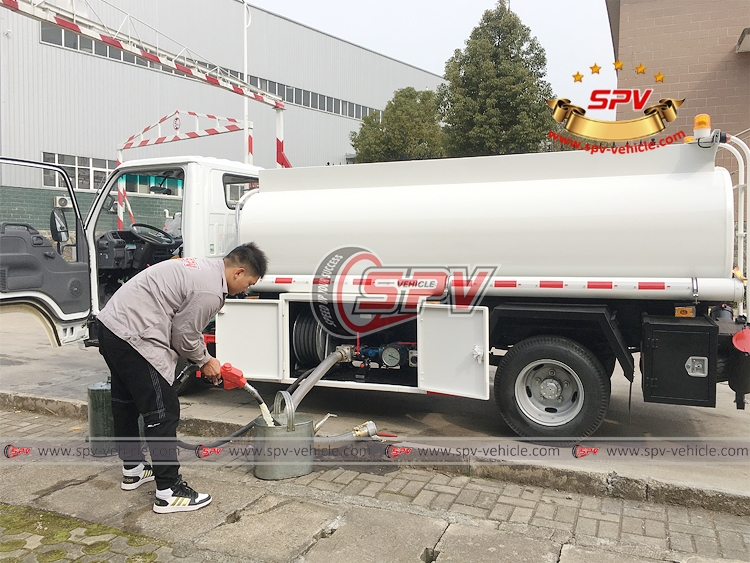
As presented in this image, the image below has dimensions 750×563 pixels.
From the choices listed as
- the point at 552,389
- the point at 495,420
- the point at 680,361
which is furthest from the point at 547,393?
the point at 680,361

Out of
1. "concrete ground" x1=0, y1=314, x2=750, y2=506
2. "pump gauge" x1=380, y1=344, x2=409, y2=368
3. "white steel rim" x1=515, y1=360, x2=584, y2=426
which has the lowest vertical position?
"concrete ground" x1=0, y1=314, x2=750, y2=506

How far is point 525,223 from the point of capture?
475 cm

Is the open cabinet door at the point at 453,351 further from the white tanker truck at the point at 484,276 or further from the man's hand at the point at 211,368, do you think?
the man's hand at the point at 211,368

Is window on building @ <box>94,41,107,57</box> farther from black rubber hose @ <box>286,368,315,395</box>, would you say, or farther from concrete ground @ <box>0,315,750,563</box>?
black rubber hose @ <box>286,368,315,395</box>

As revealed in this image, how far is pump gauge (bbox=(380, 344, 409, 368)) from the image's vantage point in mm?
5340

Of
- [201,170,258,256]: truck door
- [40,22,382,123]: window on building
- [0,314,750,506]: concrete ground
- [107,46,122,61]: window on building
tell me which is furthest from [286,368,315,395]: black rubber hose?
[107,46,122,61]: window on building

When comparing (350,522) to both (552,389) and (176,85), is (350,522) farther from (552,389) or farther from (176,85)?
(176,85)

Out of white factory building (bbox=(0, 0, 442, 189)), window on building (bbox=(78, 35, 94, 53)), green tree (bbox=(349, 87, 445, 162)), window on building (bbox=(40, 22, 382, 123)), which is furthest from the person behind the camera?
green tree (bbox=(349, 87, 445, 162))

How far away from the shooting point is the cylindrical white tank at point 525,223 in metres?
4.39

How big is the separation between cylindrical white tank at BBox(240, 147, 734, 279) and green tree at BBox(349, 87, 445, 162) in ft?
53.3

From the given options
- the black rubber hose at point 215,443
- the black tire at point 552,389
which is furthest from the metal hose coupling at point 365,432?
the black tire at point 552,389

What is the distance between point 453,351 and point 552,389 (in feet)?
2.77

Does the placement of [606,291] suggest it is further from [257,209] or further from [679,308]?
[257,209]

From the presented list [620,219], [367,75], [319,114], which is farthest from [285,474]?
[367,75]
